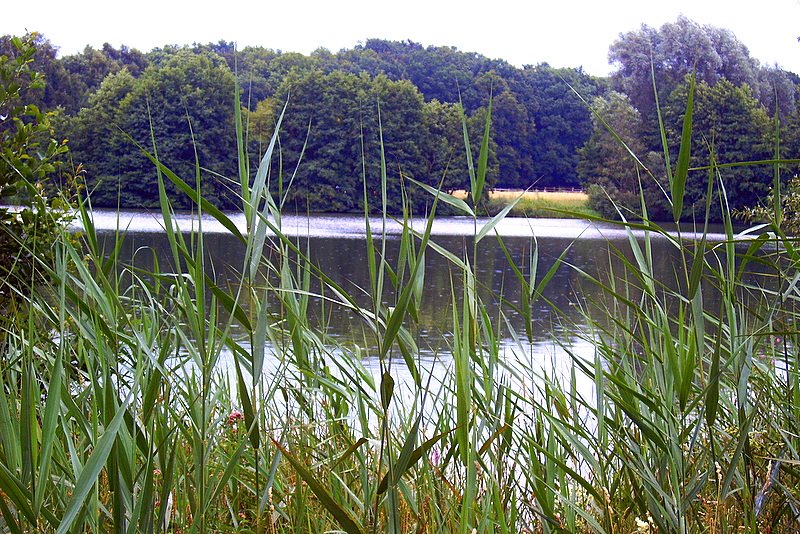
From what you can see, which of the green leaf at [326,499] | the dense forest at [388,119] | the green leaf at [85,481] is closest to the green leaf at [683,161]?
the green leaf at [326,499]

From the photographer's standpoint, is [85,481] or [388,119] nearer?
[85,481]

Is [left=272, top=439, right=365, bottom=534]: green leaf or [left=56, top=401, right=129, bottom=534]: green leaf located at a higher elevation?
[left=56, top=401, right=129, bottom=534]: green leaf

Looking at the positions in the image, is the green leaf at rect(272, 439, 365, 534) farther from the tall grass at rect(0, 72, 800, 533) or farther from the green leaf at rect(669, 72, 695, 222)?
the green leaf at rect(669, 72, 695, 222)

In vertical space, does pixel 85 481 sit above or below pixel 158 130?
below

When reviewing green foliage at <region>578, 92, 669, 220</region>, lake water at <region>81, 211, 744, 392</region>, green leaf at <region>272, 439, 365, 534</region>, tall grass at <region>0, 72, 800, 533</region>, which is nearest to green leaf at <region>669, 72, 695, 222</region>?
tall grass at <region>0, 72, 800, 533</region>

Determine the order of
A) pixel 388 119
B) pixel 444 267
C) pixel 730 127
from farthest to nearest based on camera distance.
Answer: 1. pixel 388 119
2. pixel 730 127
3. pixel 444 267

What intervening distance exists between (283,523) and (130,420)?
24.2 inches

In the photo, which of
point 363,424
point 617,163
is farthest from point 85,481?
point 617,163

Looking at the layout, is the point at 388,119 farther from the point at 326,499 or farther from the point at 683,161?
the point at 326,499

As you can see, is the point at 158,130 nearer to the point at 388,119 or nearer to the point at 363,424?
the point at 388,119

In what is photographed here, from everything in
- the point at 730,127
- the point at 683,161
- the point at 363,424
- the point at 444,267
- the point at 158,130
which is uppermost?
the point at 158,130

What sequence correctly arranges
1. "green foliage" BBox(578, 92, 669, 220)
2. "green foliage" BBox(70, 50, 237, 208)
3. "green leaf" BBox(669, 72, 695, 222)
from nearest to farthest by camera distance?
"green leaf" BBox(669, 72, 695, 222) → "green foliage" BBox(70, 50, 237, 208) → "green foliage" BBox(578, 92, 669, 220)

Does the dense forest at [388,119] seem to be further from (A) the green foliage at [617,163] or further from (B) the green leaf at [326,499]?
(B) the green leaf at [326,499]

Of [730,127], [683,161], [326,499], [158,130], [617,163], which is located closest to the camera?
[326,499]
